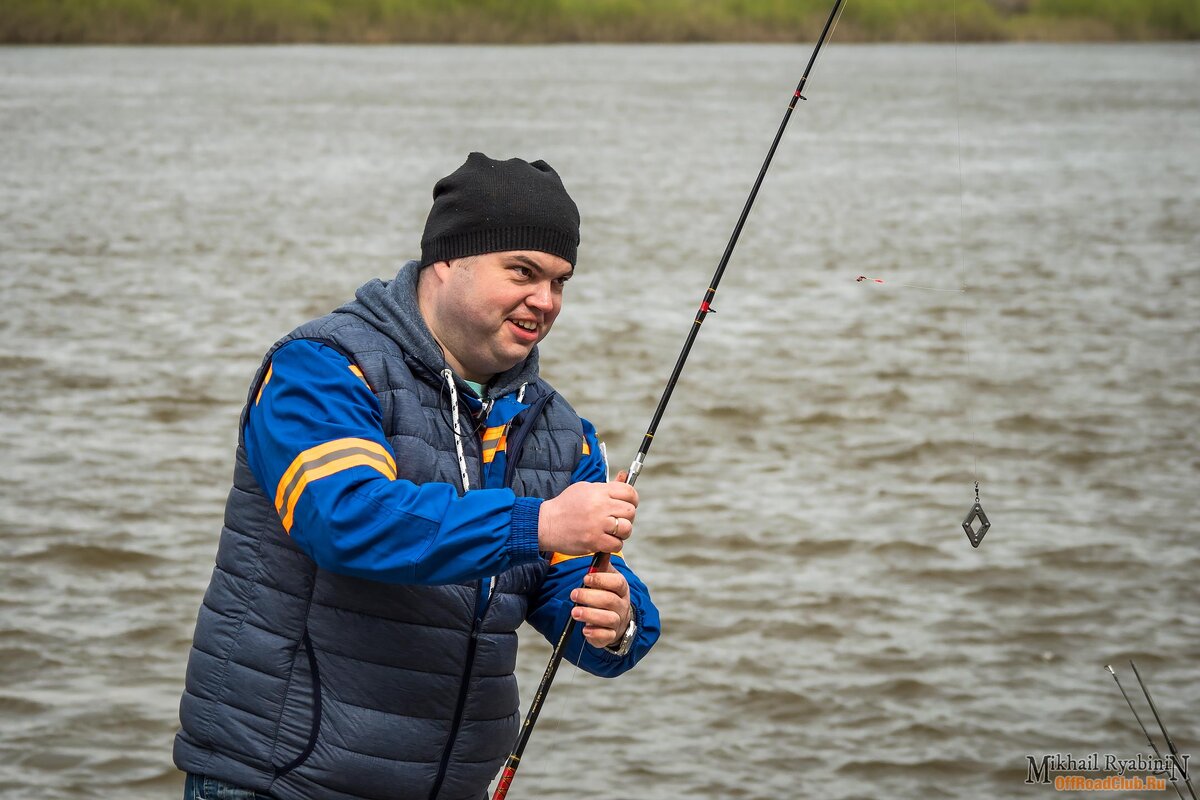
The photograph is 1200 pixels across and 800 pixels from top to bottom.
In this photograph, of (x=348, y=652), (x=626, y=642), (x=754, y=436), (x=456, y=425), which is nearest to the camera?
(x=348, y=652)

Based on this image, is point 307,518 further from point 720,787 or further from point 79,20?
point 79,20

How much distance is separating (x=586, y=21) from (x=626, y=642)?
6453cm

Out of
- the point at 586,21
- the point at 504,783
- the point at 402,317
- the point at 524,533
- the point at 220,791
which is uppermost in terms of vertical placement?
the point at 402,317

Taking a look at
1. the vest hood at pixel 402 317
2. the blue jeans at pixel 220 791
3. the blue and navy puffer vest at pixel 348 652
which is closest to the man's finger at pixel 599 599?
the blue and navy puffer vest at pixel 348 652

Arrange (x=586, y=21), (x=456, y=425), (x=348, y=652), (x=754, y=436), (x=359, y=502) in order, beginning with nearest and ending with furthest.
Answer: (x=359, y=502) < (x=348, y=652) < (x=456, y=425) < (x=754, y=436) < (x=586, y=21)

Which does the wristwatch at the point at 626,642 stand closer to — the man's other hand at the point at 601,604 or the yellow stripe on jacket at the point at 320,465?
the man's other hand at the point at 601,604

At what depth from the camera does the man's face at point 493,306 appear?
2.58 m

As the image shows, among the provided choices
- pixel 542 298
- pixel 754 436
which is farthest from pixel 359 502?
pixel 754 436

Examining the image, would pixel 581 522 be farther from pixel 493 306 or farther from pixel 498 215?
pixel 498 215

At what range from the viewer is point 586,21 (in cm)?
6531

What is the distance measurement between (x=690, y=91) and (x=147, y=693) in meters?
35.6

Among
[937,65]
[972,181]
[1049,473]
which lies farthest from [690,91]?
[1049,473]

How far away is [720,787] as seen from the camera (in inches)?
214

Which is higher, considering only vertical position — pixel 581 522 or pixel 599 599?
pixel 581 522
